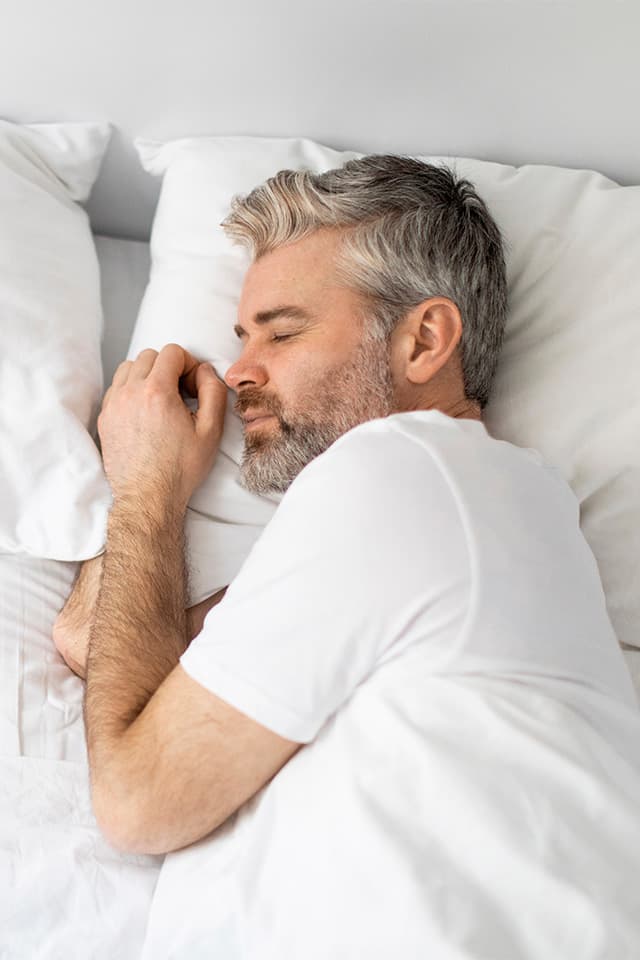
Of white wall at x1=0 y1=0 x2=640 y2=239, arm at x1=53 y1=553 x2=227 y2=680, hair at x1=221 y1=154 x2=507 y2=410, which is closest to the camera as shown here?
arm at x1=53 y1=553 x2=227 y2=680

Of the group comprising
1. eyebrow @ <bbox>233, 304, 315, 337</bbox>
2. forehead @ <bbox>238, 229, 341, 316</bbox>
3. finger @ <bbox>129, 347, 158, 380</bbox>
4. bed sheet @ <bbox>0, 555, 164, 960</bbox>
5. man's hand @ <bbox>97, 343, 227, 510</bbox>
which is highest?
forehead @ <bbox>238, 229, 341, 316</bbox>

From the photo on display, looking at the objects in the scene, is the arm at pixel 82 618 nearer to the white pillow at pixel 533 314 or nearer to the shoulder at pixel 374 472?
the white pillow at pixel 533 314

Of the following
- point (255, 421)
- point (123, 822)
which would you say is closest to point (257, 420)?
point (255, 421)

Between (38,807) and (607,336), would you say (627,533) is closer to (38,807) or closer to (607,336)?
(607,336)

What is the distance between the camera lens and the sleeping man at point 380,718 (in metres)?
0.87

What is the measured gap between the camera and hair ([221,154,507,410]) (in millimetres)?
1309

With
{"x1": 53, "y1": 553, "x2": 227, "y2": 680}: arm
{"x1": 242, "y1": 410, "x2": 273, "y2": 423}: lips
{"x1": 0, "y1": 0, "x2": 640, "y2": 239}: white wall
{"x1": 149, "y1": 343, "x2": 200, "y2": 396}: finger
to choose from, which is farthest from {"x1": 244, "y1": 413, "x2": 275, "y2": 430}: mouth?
{"x1": 0, "y1": 0, "x2": 640, "y2": 239}: white wall

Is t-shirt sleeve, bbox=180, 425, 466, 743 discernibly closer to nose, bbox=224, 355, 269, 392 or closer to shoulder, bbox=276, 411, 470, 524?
shoulder, bbox=276, 411, 470, 524

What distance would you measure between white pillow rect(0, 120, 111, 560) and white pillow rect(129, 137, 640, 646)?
0.33 feet

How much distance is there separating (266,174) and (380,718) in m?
0.90

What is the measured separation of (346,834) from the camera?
0.90 meters

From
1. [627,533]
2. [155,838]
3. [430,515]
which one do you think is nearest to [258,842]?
[155,838]

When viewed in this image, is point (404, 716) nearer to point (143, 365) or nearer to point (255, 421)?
point (255, 421)

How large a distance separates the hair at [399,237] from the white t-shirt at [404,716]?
1.09 feet
